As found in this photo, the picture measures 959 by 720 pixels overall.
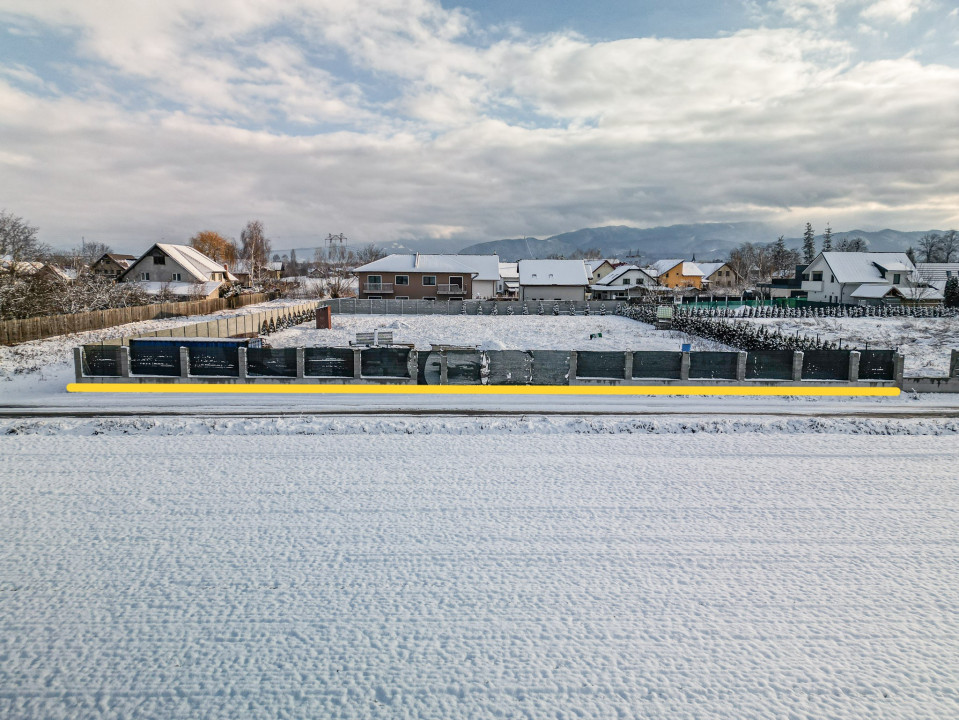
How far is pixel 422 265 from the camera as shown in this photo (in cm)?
6938

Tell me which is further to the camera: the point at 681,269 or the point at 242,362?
the point at 681,269

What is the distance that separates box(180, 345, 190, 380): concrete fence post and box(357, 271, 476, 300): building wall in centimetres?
4638

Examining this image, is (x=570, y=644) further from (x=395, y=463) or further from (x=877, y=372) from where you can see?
(x=877, y=372)

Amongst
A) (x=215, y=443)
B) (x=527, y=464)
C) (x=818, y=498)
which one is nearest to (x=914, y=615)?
(x=818, y=498)

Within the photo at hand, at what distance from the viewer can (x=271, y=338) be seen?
38.2 meters

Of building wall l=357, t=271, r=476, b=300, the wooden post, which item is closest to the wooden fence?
the wooden post

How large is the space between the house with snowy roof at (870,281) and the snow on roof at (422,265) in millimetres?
40238

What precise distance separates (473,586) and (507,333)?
1323 inches

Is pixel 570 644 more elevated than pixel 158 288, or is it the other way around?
pixel 158 288

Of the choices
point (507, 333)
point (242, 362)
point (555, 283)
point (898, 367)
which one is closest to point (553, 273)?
point (555, 283)

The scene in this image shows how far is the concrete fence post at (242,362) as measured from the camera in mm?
22016

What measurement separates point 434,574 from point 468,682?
232 cm

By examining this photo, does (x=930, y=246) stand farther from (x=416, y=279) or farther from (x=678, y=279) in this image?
(x=416, y=279)

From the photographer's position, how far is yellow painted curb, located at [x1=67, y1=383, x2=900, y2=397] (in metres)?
21.5
